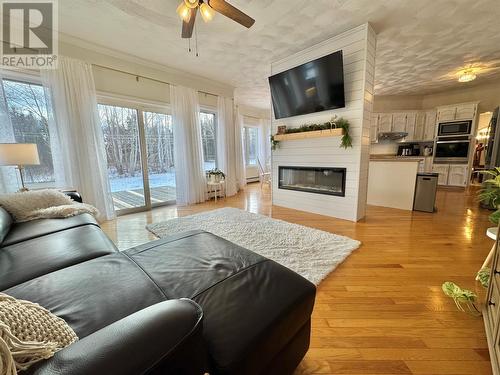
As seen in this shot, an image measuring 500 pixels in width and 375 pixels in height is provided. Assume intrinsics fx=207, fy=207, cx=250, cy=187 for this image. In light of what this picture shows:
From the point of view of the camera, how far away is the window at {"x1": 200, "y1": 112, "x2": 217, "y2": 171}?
16.4 ft

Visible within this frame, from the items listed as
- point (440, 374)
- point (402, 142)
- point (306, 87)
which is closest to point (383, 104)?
point (402, 142)

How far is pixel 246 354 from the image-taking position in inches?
26.8

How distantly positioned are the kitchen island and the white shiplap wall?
0.96m

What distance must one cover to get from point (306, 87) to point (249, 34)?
45.6 inches

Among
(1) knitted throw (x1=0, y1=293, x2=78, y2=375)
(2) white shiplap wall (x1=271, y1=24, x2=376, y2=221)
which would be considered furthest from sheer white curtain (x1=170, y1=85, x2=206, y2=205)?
(1) knitted throw (x1=0, y1=293, x2=78, y2=375)

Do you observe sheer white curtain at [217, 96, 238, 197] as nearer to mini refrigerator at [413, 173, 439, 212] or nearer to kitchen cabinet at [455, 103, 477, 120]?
mini refrigerator at [413, 173, 439, 212]

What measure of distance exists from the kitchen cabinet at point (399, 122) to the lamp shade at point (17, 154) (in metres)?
7.84

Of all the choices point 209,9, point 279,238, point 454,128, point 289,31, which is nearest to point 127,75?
point 209,9

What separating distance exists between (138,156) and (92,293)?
356 cm

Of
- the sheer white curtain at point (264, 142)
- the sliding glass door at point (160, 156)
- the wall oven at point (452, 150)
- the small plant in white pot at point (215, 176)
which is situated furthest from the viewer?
the sheer white curtain at point (264, 142)

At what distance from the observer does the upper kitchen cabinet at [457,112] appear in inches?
207

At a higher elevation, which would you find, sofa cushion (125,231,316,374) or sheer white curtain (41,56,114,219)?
sheer white curtain (41,56,114,219)

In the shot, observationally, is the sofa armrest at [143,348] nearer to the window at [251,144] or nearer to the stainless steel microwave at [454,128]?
the window at [251,144]

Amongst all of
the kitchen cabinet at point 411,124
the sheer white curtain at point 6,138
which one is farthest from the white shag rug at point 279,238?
the kitchen cabinet at point 411,124
